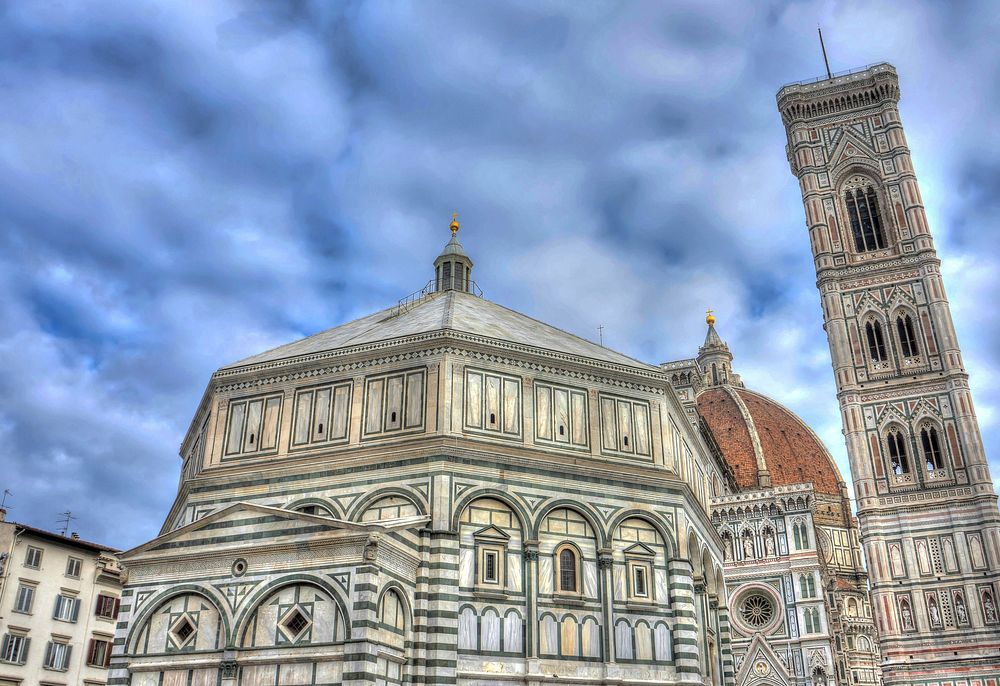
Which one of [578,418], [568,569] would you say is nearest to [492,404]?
[578,418]

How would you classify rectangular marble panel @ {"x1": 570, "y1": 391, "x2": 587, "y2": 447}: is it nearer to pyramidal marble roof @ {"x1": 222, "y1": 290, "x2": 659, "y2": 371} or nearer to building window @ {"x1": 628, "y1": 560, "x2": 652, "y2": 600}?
pyramidal marble roof @ {"x1": 222, "y1": 290, "x2": 659, "y2": 371}

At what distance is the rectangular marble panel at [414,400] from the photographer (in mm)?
24231

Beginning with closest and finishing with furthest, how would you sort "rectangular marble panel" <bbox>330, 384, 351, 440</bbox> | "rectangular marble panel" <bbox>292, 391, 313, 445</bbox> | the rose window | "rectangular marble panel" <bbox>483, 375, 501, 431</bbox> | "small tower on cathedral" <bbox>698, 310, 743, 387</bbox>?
1. "rectangular marble panel" <bbox>483, 375, 501, 431</bbox>
2. "rectangular marble panel" <bbox>330, 384, 351, 440</bbox>
3. "rectangular marble panel" <bbox>292, 391, 313, 445</bbox>
4. the rose window
5. "small tower on cathedral" <bbox>698, 310, 743, 387</bbox>

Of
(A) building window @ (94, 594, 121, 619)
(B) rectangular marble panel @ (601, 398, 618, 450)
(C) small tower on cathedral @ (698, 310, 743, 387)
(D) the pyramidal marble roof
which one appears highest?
(C) small tower on cathedral @ (698, 310, 743, 387)

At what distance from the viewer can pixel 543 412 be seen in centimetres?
2541

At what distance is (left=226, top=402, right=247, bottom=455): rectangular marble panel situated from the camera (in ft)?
85.2

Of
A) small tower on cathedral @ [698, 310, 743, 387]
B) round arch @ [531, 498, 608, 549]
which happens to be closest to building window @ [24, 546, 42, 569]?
round arch @ [531, 498, 608, 549]

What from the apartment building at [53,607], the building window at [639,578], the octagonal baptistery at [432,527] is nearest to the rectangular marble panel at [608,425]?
the octagonal baptistery at [432,527]

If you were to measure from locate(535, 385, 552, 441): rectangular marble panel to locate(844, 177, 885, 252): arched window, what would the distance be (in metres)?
44.2

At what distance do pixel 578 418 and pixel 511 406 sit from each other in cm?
214

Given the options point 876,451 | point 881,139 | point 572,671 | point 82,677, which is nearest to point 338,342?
point 572,671

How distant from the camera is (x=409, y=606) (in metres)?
21.3

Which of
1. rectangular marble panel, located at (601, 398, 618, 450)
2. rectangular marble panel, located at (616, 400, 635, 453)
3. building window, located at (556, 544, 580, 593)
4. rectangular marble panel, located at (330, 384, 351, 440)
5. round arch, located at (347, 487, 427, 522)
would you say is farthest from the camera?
rectangular marble panel, located at (616, 400, 635, 453)

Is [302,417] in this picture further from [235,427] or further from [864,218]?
[864,218]
